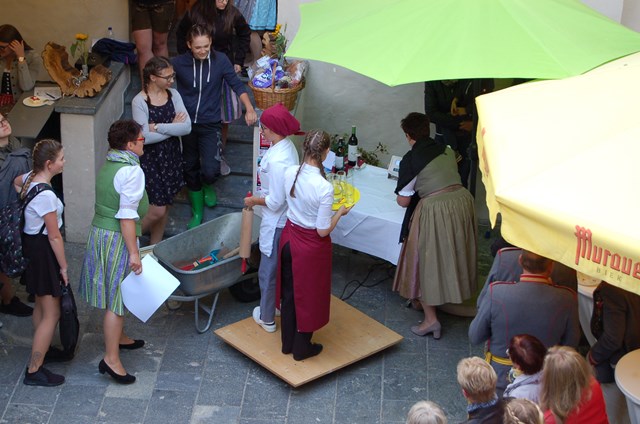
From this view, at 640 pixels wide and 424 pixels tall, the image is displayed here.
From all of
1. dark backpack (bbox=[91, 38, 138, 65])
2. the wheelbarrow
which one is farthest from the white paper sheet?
dark backpack (bbox=[91, 38, 138, 65])

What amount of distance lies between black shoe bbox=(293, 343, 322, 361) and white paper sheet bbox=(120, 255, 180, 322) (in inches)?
40.6

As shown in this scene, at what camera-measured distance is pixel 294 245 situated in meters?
6.43

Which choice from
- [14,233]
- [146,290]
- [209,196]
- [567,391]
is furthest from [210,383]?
[567,391]

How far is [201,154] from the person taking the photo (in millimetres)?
8227

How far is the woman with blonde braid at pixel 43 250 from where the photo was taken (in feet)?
19.9

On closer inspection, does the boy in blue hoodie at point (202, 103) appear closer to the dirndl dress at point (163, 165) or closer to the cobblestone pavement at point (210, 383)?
the dirndl dress at point (163, 165)

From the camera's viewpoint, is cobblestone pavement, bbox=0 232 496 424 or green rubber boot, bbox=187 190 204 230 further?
green rubber boot, bbox=187 190 204 230

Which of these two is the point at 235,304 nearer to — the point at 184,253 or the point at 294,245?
the point at 184,253

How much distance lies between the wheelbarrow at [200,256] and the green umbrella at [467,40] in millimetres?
1751

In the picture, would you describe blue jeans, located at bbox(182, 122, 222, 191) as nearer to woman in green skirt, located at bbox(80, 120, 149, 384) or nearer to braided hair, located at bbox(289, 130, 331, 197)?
woman in green skirt, located at bbox(80, 120, 149, 384)

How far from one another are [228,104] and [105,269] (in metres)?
2.34

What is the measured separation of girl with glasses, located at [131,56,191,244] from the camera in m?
7.34

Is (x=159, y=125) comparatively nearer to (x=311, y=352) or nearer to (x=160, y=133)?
(x=160, y=133)

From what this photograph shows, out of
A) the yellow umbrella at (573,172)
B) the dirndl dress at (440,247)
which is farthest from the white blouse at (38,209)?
the yellow umbrella at (573,172)
